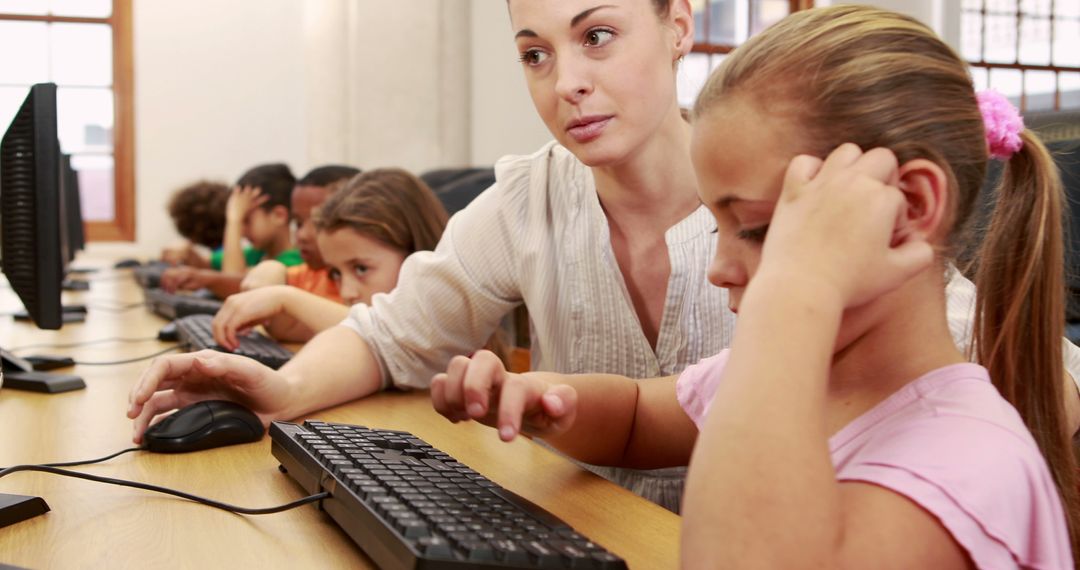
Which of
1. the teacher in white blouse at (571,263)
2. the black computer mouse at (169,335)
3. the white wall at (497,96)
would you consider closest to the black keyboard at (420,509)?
the teacher in white blouse at (571,263)

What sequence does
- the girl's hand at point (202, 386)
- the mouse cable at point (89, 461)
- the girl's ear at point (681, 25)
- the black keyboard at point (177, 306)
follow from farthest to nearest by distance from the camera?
the black keyboard at point (177, 306), the girl's ear at point (681, 25), the girl's hand at point (202, 386), the mouse cable at point (89, 461)

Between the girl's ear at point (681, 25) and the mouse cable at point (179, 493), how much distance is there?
0.75 meters

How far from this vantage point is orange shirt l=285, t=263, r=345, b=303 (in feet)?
7.95

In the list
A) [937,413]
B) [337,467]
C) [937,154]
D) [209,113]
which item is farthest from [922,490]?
[209,113]

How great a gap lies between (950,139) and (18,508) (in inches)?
29.3

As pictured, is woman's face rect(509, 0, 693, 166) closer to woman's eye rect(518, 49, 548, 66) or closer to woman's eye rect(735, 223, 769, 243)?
woman's eye rect(518, 49, 548, 66)

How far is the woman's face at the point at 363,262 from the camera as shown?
1.98m

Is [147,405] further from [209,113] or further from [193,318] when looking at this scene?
[209,113]

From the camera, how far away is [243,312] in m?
1.68

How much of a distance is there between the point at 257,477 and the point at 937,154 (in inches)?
24.8

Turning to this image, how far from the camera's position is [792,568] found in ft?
1.94

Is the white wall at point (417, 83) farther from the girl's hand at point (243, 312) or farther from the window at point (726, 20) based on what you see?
the girl's hand at point (243, 312)

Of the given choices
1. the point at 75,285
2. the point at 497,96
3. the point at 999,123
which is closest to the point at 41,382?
the point at 999,123

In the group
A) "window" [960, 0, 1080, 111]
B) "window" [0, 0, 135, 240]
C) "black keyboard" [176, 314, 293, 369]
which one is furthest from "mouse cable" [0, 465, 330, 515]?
"window" [960, 0, 1080, 111]
